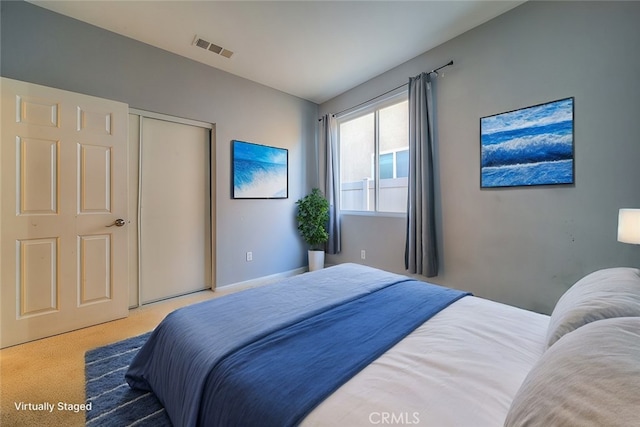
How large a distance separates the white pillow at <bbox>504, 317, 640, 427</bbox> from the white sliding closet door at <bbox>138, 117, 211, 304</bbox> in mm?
3239

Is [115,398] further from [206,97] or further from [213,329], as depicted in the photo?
[206,97]

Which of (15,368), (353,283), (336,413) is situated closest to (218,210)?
(15,368)

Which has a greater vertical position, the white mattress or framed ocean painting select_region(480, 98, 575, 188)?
framed ocean painting select_region(480, 98, 575, 188)

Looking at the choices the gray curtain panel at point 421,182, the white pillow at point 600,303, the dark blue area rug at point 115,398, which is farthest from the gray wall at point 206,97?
the white pillow at point 600,303

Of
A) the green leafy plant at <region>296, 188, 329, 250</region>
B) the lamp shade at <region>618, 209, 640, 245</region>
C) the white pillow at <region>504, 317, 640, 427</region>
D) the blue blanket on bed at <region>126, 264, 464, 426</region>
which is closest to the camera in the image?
the white pillow at <region>504, 317, 640, 427</region>

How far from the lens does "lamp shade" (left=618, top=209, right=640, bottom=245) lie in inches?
57.4

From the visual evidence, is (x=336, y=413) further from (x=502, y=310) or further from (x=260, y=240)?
(x=260, y=240)

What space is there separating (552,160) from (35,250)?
432 cm

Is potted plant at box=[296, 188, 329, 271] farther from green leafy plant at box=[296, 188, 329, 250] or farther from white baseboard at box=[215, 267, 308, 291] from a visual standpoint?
white baseboard at box=[215, 267, 308, 291]

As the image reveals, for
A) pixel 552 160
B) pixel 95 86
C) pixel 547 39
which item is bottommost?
pixel 552 160

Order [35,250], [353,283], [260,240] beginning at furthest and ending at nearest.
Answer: [260,240] → [35,250] → [353,283]

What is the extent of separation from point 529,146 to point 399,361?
2.32m

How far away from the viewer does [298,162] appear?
4.12 meters

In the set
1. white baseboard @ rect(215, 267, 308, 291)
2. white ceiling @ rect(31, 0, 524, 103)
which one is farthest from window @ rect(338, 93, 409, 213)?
white baseboard @ rect(215, 267, 308, 291)
